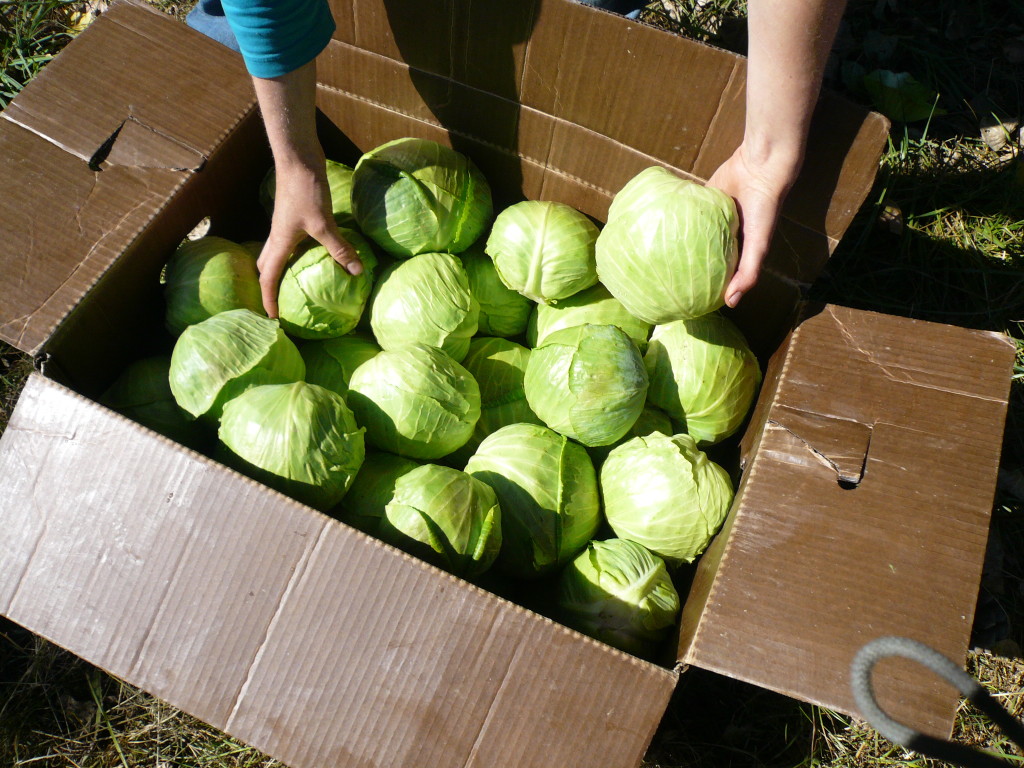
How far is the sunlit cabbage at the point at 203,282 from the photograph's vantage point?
2467 millimetres

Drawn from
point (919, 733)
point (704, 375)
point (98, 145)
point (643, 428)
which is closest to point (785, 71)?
point (704, 375)

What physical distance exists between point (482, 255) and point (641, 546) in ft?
4.13

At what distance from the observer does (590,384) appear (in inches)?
87.7

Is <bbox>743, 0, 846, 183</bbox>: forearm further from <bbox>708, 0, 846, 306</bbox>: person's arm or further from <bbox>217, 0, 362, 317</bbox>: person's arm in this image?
<bbox>217, 0, 362, 317</bbox>: person's arm

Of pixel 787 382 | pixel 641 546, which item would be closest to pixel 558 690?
pixel 641 546

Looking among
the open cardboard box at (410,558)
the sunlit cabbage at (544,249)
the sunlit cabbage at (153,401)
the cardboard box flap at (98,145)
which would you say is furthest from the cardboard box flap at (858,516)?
the cardboard box flap at (98,145)

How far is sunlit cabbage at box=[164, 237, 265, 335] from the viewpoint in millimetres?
2467

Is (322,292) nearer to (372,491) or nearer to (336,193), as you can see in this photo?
(336,193)

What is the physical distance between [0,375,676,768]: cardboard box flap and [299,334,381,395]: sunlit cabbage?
0.82m

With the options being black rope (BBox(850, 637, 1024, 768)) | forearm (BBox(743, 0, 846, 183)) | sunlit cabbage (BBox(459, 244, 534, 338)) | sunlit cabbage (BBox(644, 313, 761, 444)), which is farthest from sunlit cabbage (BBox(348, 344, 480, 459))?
black rope (BBox(850, 637, 1024, 768))

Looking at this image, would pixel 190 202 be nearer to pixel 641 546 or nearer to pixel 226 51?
pixel 226 51

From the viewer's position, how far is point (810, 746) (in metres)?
2.71

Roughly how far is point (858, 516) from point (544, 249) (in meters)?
1.29

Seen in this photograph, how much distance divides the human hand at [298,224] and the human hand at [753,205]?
4.16 feet
